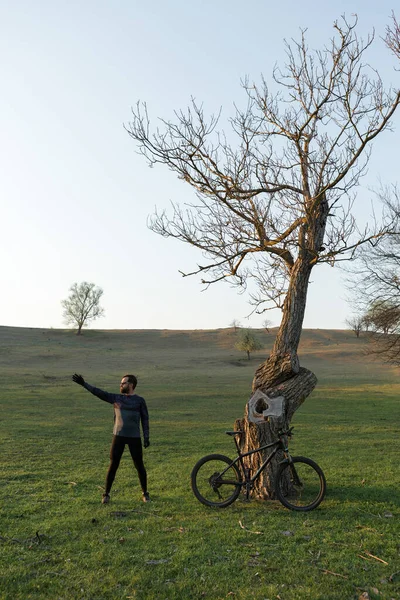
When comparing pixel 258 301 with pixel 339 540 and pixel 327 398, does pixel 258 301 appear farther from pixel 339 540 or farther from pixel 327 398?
pixel 327 398

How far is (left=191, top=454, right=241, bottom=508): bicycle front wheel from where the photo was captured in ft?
28.9

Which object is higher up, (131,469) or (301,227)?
(301,227)

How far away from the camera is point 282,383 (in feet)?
32.7

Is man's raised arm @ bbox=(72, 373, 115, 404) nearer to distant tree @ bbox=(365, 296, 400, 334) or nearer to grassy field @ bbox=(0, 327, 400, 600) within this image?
grassy field @ bbox=(0, 327, 400, 600)

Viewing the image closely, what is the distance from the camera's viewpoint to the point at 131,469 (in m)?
12.5

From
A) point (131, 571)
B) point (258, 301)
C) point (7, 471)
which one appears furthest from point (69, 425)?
point (131, 571)

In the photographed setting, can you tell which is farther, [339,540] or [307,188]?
[307,188]

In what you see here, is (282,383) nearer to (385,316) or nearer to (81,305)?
(385,316)

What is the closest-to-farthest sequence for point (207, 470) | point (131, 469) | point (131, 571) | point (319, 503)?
point (131, 571), point (319, 503), point (207, 470), point (131, 469)

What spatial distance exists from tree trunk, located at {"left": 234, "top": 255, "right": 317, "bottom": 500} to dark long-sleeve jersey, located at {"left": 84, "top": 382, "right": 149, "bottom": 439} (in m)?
1.99

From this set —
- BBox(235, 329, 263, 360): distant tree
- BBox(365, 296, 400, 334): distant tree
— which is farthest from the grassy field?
BBox(235, 329, 263, 360): distant tree

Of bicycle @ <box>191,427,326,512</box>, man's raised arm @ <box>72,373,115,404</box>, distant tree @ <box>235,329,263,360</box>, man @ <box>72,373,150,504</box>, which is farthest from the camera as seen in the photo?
distant tree @ <box>235,329,263,360</box>

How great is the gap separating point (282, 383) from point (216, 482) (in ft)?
7.59

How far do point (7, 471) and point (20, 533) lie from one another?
16.1 ft
